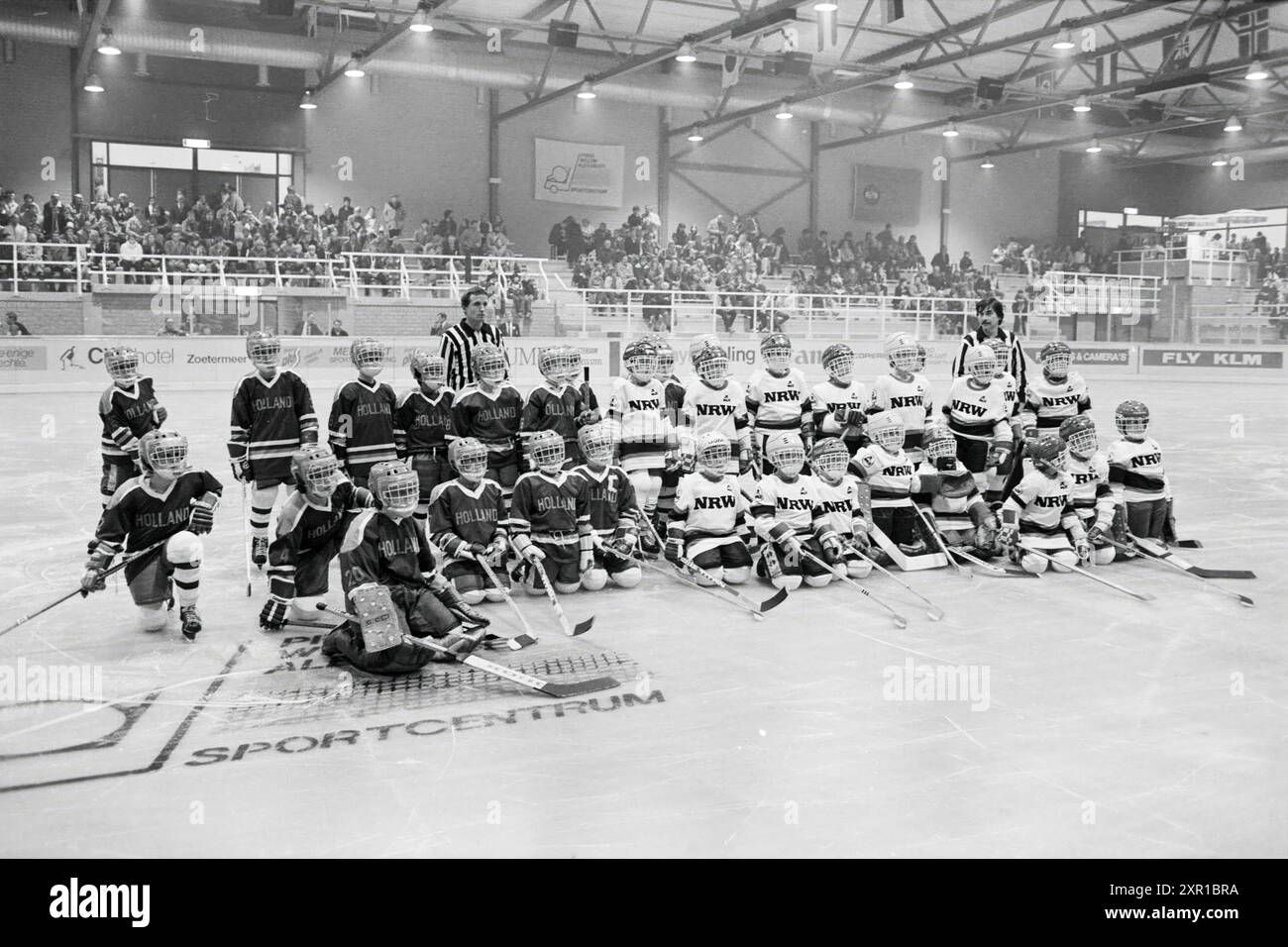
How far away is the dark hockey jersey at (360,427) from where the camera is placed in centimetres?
709

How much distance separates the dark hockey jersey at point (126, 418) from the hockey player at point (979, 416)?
5221 millimetres

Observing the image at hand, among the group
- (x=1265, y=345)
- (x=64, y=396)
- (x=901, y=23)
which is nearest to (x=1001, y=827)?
(x=64, y=396)

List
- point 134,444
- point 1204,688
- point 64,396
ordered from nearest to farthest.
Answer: point 1204,688
point 134,444
point 64,396

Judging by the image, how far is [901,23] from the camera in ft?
75.9

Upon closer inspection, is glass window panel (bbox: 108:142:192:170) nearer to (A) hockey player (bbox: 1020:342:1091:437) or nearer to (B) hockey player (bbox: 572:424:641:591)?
(B) hockey player (bbox: 572:424:641:591)

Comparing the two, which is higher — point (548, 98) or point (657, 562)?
point (548, 98)

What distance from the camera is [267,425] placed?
6.91 meters

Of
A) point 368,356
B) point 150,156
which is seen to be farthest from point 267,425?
point 150,156

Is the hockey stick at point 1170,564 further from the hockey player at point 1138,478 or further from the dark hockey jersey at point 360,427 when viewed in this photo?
the dark hockey jersey at point 360,427

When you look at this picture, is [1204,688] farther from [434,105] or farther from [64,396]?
[434,105]

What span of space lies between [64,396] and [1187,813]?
56.4ft

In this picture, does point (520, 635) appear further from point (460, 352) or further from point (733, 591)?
point (460, 352)

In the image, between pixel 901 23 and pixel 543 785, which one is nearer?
pixel 543 785

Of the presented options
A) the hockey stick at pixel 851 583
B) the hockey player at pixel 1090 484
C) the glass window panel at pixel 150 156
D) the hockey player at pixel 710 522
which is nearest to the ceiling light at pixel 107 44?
the glass window panel at pixel 150 156
